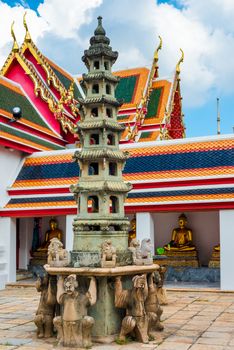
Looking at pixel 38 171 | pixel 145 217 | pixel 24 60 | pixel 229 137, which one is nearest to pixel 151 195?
pixel 145 217

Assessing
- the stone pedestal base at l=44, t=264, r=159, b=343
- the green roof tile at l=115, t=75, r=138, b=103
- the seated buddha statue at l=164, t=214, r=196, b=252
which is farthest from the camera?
the green roof tile at l=115, t=75, r=138, b=103

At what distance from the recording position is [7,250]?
1504 cm

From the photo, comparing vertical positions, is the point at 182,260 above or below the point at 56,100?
below

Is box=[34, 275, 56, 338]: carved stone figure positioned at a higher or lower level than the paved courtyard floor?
higher

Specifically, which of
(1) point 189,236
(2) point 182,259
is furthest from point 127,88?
(2) point 182,259

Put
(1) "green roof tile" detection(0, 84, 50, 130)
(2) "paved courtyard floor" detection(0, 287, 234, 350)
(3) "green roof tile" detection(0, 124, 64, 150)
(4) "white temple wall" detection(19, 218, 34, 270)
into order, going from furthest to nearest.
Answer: (4) "white temple wall" detection(19, 218, 34, 270) → (1) "green roof tile" detection(0, 84, 50, 130) → (3) "green roof tile" detection(0, 124, 64, 150) → (2) "paved courtyard floor" detection(0, 287, 234, 350)

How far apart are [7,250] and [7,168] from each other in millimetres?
2615

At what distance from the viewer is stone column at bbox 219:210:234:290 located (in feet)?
43.0

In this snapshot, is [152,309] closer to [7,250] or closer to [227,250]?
[227,250]

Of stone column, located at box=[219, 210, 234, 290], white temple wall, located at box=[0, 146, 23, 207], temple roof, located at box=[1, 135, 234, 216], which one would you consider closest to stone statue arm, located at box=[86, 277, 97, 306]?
stone column, located at box=[219, 210, 234, 290]

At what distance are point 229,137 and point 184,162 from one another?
1.49 meters

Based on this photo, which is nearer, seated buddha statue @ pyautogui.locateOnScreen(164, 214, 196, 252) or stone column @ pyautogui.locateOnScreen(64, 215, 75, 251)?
stone column @ pyautogui.locateOnScreen(64, 215, 75, 251)

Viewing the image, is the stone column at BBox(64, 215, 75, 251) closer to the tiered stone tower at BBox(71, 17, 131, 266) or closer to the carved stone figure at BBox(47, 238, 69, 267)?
the tiered stone tower at BBox(71, 17, 131, 266)

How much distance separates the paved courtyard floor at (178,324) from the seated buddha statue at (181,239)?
2.81 meters
